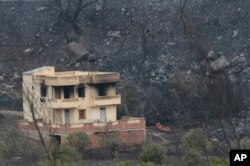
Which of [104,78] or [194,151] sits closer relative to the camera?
[194,151]

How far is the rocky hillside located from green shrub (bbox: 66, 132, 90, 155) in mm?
6257

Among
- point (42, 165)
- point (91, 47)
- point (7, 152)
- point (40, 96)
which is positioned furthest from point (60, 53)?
point (42, 165)

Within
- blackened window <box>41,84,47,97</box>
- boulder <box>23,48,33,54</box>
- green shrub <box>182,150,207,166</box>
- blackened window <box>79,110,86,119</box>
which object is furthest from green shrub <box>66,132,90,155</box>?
boulder <box>23,48,33,54</box>

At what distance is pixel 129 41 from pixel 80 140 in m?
15.0

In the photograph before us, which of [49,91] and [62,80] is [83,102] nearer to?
[62,80]

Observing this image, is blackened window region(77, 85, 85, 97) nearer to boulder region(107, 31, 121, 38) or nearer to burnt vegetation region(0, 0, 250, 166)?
burnt vegetation region(0, 0, 250, 166)

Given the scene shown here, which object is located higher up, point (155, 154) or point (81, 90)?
point (81, 90)

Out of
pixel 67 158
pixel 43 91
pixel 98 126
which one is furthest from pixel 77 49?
pixel 67 158

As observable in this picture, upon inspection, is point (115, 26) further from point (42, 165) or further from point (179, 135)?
point (42, 165)

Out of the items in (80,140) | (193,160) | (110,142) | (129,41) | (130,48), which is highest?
(129,41)

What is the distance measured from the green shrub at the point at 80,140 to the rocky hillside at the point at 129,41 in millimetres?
6257

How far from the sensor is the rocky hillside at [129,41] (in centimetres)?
3788

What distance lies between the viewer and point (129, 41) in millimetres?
43281

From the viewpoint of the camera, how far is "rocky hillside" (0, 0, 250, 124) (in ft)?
124
